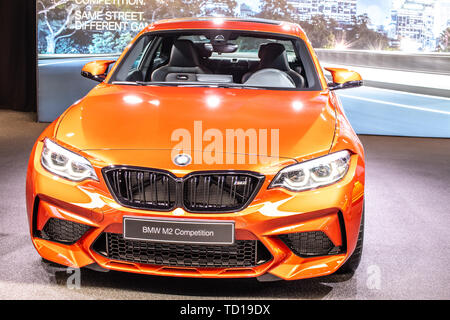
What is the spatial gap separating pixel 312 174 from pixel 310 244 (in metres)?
0.29

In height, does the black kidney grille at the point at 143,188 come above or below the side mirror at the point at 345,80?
below

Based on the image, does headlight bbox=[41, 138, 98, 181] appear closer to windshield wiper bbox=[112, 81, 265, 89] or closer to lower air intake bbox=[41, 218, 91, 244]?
lower air intake bbox=[41, 218, 91, 244]

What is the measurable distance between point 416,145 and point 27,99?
6.42 m

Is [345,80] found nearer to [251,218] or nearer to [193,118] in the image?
[193,118]

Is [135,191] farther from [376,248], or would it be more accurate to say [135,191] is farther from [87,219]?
[376,248]

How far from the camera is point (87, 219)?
224cm

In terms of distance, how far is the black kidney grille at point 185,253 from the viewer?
2.25 m

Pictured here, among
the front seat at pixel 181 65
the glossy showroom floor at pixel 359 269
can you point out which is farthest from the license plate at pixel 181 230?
the front seat at pixel 181 65

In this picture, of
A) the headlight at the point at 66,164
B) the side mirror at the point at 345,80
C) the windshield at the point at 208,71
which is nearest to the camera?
the headlight at the point at 66,164

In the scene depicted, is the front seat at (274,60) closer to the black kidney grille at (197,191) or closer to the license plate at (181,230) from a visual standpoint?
the black kidney grille at (197,191)

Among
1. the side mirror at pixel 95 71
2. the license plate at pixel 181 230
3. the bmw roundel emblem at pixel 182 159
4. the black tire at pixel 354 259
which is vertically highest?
the side mirror at pixel 95 71

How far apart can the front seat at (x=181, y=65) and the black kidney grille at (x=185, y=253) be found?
151cm

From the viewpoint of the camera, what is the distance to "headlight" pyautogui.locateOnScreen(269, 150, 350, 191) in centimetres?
223
